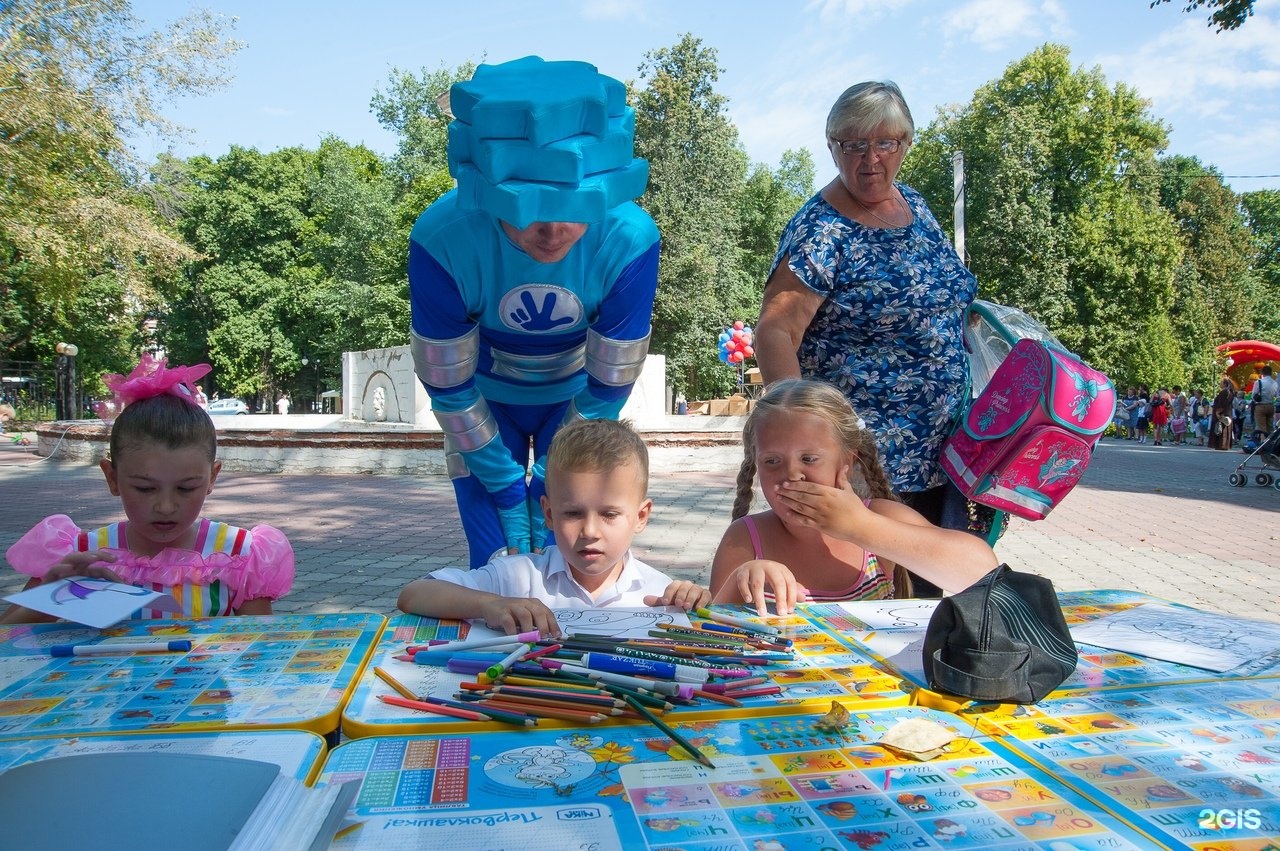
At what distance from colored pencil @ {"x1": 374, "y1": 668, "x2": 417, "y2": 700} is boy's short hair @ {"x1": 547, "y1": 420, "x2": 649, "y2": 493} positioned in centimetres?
71

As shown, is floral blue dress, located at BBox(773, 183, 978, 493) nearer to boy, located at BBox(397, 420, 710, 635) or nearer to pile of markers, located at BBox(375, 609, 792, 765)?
boy, located at BBox(397, 420, 710, 635)

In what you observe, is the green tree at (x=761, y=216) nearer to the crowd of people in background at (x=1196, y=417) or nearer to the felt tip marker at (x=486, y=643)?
the crowd of people in background at (x=1196, y=417)

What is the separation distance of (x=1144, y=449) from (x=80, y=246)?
72.5ft

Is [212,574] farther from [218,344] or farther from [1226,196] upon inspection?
[1226,196]

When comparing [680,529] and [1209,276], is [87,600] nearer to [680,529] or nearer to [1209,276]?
[680,529]

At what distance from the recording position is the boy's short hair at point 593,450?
1934 millimetres

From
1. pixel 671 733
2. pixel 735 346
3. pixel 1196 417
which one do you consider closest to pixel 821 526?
pixel 671 733

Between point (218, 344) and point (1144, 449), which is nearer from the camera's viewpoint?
point (1144, 449)

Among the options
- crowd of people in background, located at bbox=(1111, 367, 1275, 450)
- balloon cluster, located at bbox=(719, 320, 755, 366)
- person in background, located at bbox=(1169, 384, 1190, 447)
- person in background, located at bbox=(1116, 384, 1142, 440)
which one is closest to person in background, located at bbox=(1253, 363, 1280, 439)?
crowd of people in background, located at bbox=(1111, 367, 1275, 450)

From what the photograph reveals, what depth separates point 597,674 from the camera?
1219mm

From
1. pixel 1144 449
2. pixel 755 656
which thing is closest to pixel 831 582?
pixel 755 656

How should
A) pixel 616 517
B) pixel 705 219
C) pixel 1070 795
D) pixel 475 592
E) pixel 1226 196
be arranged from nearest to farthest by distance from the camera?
1. pixel 1070 795
2. pixel 475 592
3. pixel 616 517
4. pixel 705 219
5. pixel 1226 196

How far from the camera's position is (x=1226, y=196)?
3578 cm

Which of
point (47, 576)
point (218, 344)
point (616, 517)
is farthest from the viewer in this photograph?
point (218, 344)
